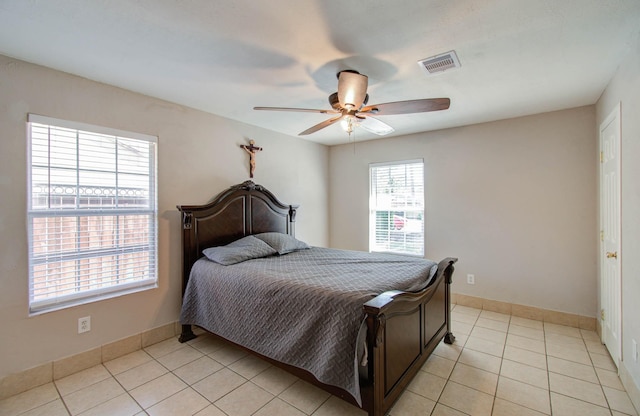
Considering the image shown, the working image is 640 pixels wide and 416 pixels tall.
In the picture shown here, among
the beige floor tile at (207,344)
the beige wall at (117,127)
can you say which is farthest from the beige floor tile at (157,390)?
the beige wall at (117,127)

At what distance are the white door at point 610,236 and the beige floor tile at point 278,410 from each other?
2495mm

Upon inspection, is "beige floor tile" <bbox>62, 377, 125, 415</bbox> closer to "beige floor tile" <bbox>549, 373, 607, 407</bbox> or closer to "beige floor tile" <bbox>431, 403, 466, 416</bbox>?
"beige floor tile" <bbox>431, 403, 466, 416</bbox>

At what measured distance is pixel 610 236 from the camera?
2490mm

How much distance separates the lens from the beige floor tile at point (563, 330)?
3000 mm

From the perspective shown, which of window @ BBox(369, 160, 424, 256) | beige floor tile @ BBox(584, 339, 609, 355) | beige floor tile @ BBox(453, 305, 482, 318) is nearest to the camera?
beige floor tile @ BBox(584, 339, 609, 355)

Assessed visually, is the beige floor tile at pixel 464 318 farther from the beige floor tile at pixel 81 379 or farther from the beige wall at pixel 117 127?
the beige floor tile at pixel 81 379

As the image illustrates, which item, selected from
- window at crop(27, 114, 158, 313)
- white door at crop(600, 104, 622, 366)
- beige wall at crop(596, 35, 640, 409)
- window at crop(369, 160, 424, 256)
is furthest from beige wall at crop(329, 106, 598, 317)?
window at crop(27, 114, 158, 313)

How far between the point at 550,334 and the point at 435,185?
212 centimetres

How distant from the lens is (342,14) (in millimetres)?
1614

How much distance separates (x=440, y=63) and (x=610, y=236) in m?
2.12

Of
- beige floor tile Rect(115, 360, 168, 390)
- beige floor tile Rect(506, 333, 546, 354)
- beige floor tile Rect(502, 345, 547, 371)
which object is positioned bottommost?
beige floor tile Rect(115, 360, 168, 390)

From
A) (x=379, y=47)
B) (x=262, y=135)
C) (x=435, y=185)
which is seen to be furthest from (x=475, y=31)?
(x=262, y=135)

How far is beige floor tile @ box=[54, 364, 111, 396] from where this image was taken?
217 centimetres

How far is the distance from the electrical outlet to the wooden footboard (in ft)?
7.71
